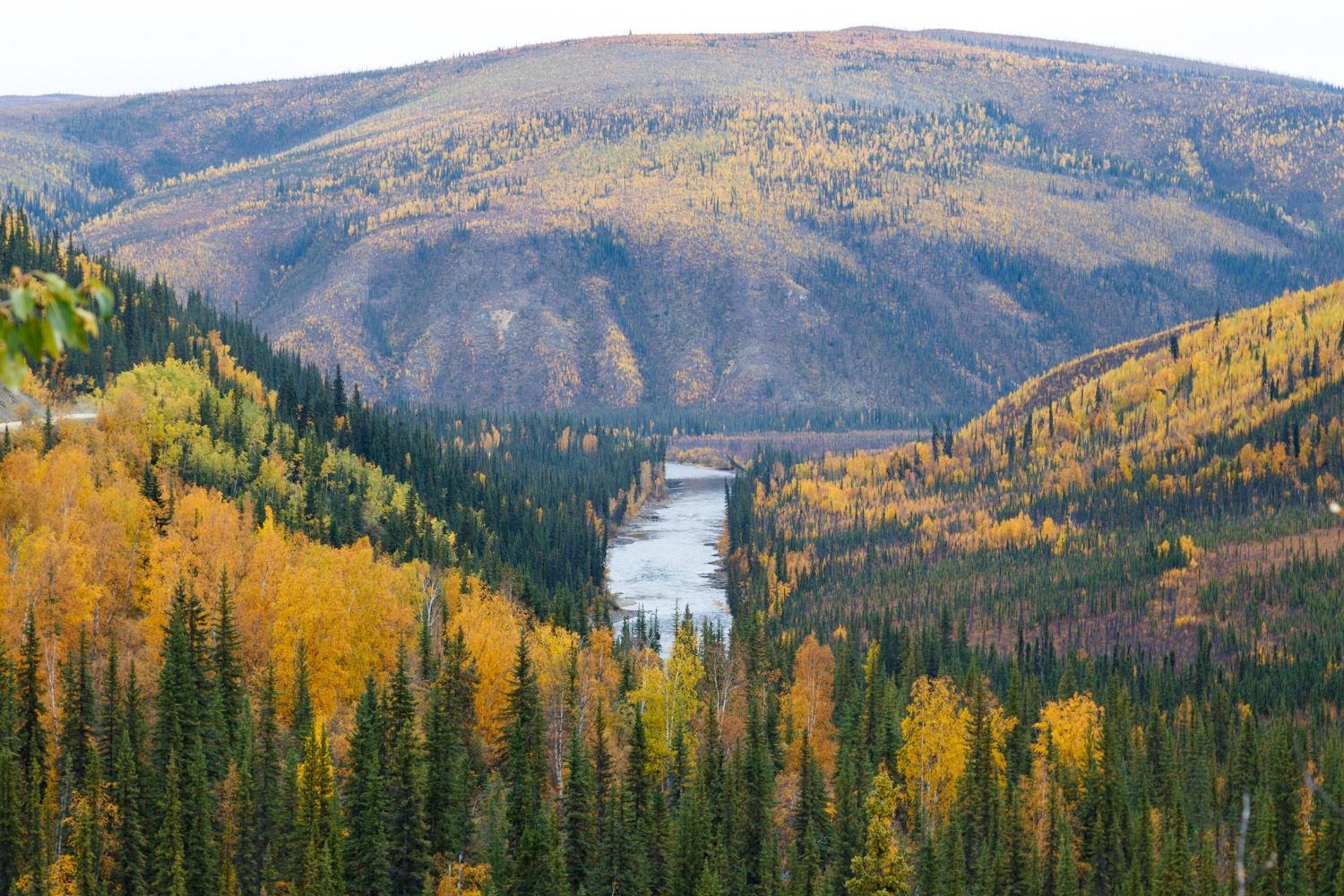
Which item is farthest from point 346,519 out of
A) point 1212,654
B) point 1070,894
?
point 1212,654

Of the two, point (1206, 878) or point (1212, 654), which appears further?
point (1212, 654)

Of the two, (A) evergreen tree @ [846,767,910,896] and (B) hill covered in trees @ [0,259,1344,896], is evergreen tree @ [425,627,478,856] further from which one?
(A) evergreen tree @ [846,767,910,896]

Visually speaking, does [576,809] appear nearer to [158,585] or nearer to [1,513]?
[158,585]

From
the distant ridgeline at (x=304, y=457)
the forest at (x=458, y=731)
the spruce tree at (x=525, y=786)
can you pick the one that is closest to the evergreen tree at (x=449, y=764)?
the forest at (x=458, y=731)

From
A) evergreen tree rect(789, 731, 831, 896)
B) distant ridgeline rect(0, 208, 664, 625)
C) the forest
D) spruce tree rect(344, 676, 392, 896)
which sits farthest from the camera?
distant ridgeline rect(0, 208, 664, 625)

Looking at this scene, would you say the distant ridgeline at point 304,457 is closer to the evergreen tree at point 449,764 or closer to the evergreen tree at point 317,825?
the evergreen tree at point 449,764

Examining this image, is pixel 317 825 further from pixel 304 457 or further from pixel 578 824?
pixel 304 457

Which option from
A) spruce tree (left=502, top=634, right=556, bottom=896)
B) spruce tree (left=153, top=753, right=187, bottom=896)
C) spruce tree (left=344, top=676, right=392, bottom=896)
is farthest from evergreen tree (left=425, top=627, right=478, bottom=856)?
spruce tree (left=153, top=753, right=187, bottom=896)

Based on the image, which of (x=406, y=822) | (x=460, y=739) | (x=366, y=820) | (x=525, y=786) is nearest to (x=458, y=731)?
(x=460, y=739)
